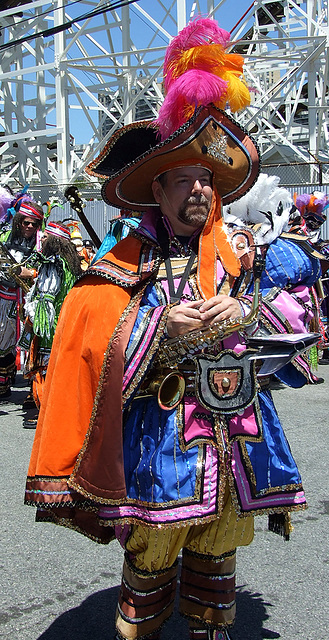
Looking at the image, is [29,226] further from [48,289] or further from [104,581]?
[104,581]

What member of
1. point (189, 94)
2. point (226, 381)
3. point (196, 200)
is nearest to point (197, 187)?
point (196, 200)

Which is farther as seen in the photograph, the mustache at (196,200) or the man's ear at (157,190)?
the man's ear at (157,190)

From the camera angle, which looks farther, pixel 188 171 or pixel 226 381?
pixel 188 171

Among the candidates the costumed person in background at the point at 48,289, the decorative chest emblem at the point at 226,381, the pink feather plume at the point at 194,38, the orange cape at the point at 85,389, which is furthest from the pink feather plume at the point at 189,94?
the costumed person in background at the point at 48,289

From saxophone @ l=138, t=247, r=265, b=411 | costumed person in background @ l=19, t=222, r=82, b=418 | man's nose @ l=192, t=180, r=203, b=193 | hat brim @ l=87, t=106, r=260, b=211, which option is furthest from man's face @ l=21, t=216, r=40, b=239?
saxophone @ l=138, t=247, r=265, b=411

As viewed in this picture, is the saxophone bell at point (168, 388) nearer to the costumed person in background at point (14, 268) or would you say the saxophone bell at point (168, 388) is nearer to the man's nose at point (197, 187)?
the man's nose at point (197, 187)

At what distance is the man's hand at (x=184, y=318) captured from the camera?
210cm

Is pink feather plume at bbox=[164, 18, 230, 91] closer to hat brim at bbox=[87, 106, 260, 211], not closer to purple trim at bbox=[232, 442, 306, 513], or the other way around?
hat brim at bbox=[87, 106, 260, 211]

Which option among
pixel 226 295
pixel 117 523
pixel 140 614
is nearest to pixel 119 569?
pixel 140 614

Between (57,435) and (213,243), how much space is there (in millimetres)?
880

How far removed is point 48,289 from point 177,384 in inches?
174

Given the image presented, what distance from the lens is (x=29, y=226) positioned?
23.5 feet

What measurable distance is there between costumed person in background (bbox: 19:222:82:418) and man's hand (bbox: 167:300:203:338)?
4.17 metres

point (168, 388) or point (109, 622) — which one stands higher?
point (168, 388)
